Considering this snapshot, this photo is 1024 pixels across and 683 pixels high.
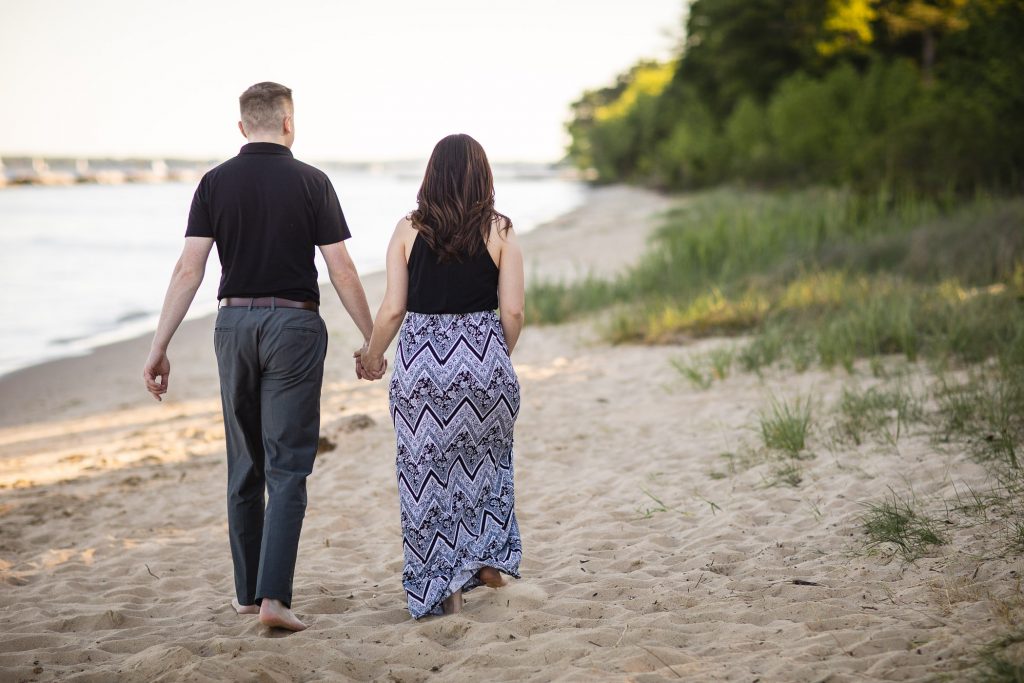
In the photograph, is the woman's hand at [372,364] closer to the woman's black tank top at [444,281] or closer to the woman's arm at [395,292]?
the woman's arm at [395,292]

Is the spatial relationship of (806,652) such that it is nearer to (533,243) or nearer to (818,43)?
(533,243)

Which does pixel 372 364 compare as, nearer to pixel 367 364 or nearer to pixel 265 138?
pixel 367 364

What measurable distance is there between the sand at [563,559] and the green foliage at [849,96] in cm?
1002

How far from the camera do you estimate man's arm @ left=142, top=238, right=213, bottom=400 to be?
3787 millimetres

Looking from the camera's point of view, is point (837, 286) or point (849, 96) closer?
point (837, 286)

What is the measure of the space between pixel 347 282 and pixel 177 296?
706mm

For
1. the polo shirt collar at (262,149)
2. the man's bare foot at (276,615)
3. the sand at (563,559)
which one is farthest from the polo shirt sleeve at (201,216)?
the sand at (563,559)

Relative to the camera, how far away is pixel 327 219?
3787mm

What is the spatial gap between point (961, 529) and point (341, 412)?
561 cm

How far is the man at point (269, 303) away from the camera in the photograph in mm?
3705

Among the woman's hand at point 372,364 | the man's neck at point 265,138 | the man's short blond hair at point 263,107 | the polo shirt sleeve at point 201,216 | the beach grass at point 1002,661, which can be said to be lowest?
the beach grass at point 1002,661

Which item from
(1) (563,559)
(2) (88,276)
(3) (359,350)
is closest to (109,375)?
(1) (563,559)

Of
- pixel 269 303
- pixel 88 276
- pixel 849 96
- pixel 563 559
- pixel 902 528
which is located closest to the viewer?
pixel 269 303

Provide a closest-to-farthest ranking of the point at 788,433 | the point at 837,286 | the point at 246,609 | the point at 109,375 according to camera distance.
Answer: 1. the point at 246,609
2. the point at 788,433
3. the point at 837,286
4. the point at 109,375
